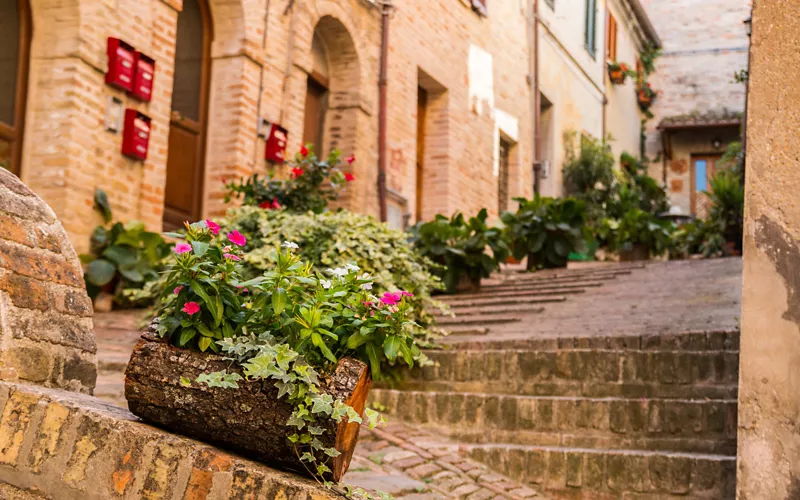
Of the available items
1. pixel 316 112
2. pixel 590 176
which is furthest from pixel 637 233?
pixel 590 176

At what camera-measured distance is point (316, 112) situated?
12398mm

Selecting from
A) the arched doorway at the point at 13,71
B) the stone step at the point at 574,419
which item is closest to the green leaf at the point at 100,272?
the arched doorway at the point at 13,71

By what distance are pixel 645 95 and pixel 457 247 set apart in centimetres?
→ 1666

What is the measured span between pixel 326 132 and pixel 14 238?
29.8ft

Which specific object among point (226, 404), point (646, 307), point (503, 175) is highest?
point (503, 175)

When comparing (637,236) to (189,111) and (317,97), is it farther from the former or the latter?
(189,111)

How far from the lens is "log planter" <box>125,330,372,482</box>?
2.83 metres

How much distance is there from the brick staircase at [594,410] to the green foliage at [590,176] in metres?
12.6

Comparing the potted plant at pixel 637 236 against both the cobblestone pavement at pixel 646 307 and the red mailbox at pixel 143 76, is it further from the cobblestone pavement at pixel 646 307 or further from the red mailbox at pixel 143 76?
the red mailbox at pixel 143 76

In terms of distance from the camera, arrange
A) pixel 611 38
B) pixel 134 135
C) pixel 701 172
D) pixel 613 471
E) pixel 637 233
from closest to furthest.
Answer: pixel 613 471
pixel 134 135
pixel 637 233
pixel 611 38
pixel 701 172

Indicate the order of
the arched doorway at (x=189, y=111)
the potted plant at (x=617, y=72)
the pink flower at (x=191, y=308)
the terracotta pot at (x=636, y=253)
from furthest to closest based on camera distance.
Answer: the potted plant at (x=617, y=72) → the terracotta pot at (x=636, y=253) → the arched doorway at (x=189, y=111) → the pink flower at (x=191, y=308)

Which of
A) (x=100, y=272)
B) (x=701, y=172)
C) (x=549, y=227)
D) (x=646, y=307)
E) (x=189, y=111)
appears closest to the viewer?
(x=646, y=307)

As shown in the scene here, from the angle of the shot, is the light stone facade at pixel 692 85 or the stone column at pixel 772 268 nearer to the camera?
the stone column at pixel 772 268

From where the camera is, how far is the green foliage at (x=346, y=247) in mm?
6684
